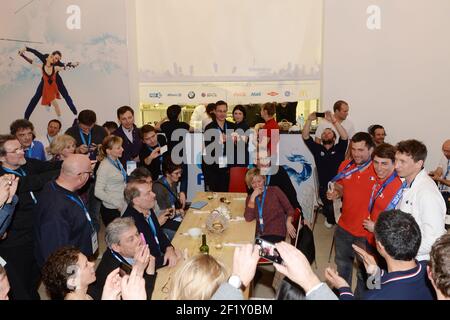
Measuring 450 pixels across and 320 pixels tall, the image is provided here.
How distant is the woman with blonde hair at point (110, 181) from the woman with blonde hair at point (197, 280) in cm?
283

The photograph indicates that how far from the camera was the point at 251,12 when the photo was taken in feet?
24.2

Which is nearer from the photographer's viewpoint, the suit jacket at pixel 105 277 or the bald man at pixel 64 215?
the suit jacket at pixel 105 277

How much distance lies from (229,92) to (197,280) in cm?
597

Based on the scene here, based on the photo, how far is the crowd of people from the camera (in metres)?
2.04

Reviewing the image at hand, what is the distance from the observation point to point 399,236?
228 centimetres

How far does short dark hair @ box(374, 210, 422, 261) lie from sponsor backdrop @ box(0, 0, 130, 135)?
6152mm

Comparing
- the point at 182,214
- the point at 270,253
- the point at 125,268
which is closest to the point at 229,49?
the point at 182,214

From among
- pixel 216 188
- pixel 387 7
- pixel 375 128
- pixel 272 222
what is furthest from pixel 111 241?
pixel 387 7

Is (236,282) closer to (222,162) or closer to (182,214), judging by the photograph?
(182,214)

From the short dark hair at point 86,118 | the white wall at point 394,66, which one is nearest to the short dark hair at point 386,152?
the short dark hair at point 86,118

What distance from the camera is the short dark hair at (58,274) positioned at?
2375 mm

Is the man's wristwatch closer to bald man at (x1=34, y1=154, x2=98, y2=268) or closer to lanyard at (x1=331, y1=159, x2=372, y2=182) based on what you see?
bald man at (x1=34, y1=154, x2=98, y2=268)

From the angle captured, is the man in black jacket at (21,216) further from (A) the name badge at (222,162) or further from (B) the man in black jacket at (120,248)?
(A) the name badge at (222,162)

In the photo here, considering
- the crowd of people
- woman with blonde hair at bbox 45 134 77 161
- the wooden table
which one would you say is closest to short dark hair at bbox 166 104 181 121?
the crowd of people
